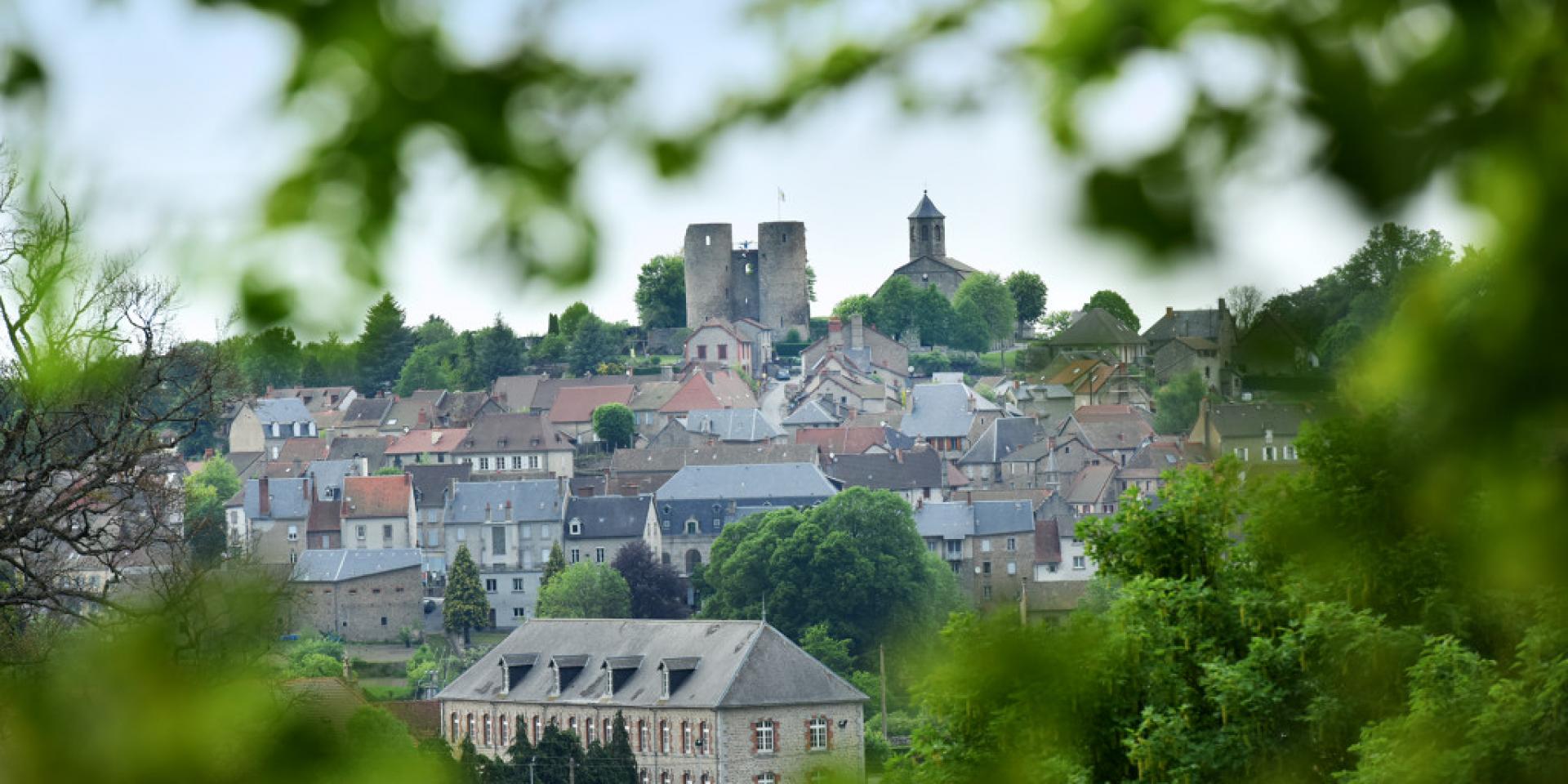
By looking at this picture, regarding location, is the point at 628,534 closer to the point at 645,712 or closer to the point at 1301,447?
the point at 645,712

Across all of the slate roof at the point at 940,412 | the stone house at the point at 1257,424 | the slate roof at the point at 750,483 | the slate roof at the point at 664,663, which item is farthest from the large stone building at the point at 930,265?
the stone house at the point at 1257,424

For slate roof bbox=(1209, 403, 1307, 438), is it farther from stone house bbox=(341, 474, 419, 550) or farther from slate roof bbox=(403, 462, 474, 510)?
slate roof bbox=(403, 462, 474, 510)

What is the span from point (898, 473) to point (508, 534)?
556 inches

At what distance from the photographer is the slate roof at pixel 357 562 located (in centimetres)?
6225

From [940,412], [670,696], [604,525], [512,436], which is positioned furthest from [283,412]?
[670,696]

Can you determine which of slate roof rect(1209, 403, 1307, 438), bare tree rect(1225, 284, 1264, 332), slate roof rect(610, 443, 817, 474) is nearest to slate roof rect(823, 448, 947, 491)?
slate roof rect(610, 443, 817, 474)

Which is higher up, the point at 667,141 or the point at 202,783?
the point at 667,141

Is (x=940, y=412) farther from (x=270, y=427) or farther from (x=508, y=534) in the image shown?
(x=270, y=427)

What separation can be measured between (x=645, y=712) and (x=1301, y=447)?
129ft

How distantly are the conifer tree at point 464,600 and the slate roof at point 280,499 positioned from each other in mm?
9934

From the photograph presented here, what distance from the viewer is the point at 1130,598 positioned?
10133 mm

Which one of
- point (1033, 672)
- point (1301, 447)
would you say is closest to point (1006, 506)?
point (1301, 447)

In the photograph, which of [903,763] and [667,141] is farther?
[903,763]

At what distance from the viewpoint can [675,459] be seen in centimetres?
7206
